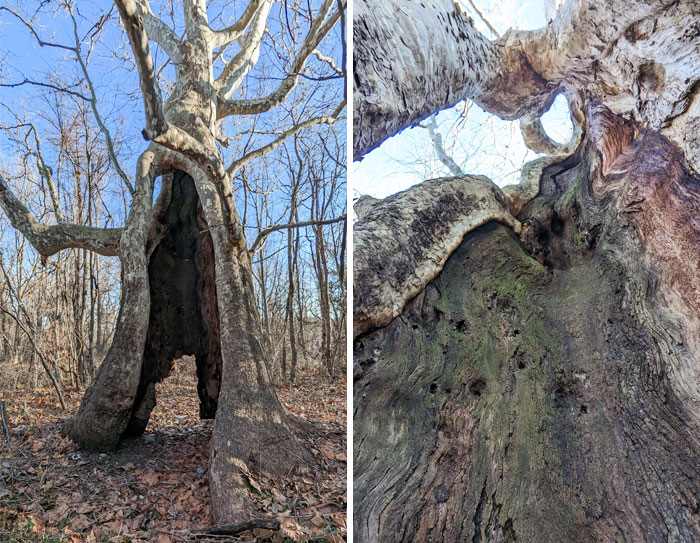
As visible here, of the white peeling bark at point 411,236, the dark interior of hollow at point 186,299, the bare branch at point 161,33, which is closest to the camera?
the white peeling bark at point 411,236

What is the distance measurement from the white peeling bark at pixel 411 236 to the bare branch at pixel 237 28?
2139 mm

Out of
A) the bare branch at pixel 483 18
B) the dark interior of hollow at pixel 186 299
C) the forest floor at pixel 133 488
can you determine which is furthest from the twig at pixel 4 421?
the bare branch at pixel 483 18

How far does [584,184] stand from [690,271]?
0.62 metres

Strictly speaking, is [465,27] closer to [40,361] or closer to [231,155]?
[231,155]

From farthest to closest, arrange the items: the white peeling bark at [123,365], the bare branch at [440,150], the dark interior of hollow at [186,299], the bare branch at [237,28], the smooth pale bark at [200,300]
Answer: the bare branch at [440,150]
the bare branch at [237,28]
the dark interior of hollow at [186,299]
the white peeling bark at [123,365]
the smooth pale bark at [200,300]

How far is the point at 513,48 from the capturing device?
205cm

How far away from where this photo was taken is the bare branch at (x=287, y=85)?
2.77 m

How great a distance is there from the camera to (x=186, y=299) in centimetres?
260

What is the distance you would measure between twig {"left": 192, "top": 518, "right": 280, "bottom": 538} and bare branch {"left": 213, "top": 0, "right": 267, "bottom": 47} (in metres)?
2.81

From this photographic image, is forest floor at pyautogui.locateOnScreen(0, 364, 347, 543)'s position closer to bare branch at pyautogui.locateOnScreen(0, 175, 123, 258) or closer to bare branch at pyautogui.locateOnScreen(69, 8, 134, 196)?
bare branch at pyautogui.locateOnScreen(0, 175, 123, 258)

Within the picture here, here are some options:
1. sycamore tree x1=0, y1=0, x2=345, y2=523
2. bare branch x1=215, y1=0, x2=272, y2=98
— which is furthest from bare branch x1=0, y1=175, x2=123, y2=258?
bare branch x1=215, y1=0, x2=272, y2=98

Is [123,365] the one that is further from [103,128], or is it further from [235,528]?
[103,128]

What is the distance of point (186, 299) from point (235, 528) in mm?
1358

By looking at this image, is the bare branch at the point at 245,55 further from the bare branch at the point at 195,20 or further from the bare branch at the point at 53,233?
the bare branch at the point at 53,233
